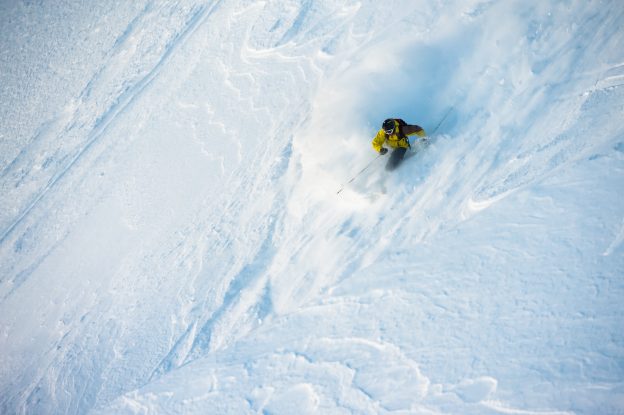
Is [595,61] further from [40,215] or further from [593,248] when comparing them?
[40,215]

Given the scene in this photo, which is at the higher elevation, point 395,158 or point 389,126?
point 389,126

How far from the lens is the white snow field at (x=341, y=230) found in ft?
13.2

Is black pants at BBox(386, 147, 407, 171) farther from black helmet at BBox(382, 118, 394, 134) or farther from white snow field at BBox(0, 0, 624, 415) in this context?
black helmet at BBox(382, 118, 394, 134)

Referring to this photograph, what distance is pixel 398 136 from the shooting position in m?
5.29

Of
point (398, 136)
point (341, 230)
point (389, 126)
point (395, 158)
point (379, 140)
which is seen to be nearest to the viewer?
point (389, 126)

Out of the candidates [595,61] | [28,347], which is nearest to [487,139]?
[595,61]

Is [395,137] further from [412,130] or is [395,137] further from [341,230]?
[341,230]

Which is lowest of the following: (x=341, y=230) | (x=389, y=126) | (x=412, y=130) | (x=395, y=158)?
(x=341, y=230)

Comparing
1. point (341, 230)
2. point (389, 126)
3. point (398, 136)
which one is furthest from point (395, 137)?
point (341, 230)

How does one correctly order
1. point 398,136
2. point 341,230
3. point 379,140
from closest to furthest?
point 398,136 < point 379,140 < point 341,230

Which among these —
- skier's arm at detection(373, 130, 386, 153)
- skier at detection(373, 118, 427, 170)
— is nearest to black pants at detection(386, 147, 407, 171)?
skier at detection(373, 118, 427, 170)

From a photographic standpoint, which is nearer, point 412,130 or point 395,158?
point 412,130

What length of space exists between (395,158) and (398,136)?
440 mm

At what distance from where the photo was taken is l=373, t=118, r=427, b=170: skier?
519 cm
